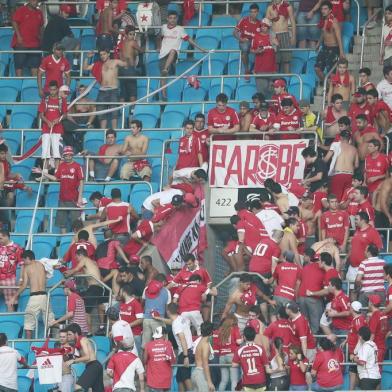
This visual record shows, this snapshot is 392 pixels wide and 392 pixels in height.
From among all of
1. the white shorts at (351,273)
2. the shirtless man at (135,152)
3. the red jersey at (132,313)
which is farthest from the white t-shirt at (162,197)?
the white shorts at (351,273)

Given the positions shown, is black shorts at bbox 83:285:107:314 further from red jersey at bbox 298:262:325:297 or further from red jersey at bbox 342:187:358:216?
red jersey at bbox 342:187:358:216

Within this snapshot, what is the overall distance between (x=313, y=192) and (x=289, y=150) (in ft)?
3.99

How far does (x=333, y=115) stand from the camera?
34594mm

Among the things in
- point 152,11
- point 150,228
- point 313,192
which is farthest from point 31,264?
point 152,11

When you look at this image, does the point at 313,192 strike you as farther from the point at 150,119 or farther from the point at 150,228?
the point at 150,119

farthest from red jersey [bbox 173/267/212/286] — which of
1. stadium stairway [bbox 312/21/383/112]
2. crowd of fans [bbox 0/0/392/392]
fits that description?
stadium stairway [bbox 312/21/383/112]

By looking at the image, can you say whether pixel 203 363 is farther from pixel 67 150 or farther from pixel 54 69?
pixel 54 69

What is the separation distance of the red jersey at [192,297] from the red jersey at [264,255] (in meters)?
0.86

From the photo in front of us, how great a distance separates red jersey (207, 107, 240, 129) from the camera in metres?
34.5

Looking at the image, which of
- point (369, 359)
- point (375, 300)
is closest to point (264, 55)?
point (375, 300)

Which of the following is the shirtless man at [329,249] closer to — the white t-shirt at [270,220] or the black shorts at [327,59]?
the white t-shirt at [270,220]

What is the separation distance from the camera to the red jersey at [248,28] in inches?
1456

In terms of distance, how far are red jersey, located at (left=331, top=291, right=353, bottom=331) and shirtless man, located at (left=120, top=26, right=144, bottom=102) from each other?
8551mm

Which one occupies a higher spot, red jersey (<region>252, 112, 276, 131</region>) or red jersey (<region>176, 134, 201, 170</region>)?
red jersey (<region>252, 112, 276, 131</region>)
